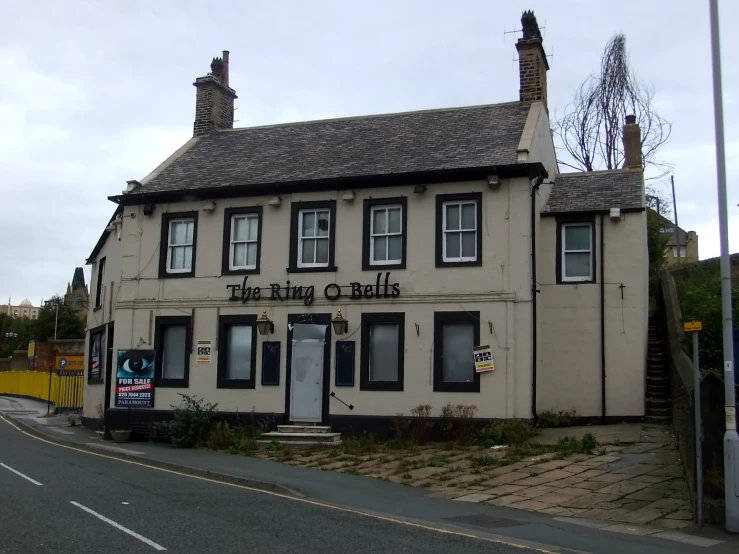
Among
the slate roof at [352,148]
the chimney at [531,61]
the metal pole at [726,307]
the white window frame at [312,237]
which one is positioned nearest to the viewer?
the metal pole at [726,307]

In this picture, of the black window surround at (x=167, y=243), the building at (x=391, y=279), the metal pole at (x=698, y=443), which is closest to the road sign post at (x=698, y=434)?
the metal pole at (x=698, y=443)

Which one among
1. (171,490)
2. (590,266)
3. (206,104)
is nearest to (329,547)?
(171,490)

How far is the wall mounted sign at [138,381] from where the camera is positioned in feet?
70.3

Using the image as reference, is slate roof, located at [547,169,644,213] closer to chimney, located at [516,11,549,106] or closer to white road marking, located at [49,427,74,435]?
chimney, located at [516,11,549,106]

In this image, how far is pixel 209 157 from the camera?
24.0 m

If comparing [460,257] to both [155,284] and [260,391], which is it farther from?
[155,284]

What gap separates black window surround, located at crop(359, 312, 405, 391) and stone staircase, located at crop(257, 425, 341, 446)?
4.71 feet

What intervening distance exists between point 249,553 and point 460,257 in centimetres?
1221

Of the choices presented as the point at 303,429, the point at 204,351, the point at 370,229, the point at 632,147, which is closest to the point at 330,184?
the point at 370,229

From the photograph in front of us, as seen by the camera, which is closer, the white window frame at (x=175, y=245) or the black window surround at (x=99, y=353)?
the white window frame at (x=175, y=245)

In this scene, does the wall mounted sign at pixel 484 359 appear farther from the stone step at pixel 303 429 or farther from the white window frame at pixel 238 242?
the white window frame at pixel 238 242

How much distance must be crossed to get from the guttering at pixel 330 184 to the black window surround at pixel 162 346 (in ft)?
11.1

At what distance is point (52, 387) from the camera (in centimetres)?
3991

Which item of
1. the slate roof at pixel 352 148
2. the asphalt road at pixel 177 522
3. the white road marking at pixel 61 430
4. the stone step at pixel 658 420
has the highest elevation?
the slate roof at pixel 352 148
